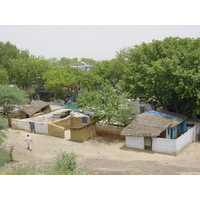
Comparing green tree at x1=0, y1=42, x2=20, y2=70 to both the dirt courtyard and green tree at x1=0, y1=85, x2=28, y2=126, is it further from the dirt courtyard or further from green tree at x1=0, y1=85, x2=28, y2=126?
the dirt courtyard

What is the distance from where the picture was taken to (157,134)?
15.3 metres

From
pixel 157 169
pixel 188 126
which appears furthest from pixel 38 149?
pixel 188 126

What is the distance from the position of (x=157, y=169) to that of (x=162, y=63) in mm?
8471

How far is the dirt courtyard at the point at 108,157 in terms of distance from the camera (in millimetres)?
12133

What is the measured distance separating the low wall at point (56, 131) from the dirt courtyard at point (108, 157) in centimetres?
42

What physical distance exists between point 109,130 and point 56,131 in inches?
176

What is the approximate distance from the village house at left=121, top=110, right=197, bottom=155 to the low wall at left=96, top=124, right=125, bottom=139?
1865 millimetres

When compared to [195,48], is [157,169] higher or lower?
lower

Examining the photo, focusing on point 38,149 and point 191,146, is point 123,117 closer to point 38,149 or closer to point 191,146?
point 191,146

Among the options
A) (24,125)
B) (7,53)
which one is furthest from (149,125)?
(7,53)

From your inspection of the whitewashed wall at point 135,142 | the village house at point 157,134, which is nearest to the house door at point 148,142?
the village house at point 157,134

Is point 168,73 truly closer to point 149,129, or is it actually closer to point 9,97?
point 149,129

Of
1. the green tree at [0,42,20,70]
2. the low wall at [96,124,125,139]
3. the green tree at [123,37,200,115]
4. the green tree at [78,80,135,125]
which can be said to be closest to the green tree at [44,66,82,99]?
the green tree at [0,42,20,70]

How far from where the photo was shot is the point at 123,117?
18.3 m
